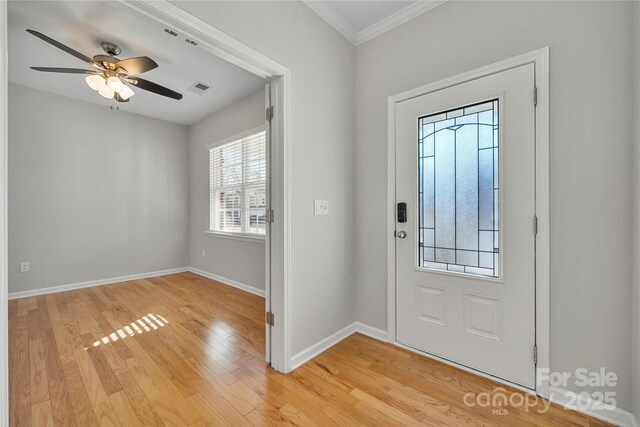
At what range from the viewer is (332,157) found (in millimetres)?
2307

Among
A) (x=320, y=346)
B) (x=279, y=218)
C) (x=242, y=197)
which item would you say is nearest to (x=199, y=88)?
(x=242, y=197)

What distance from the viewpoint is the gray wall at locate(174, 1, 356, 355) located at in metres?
1.86

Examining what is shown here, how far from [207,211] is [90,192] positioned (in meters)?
1.69

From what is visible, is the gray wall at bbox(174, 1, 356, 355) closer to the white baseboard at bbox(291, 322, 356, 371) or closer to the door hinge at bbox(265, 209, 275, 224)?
the white baseboard at bbox(291, 322, 356, 371)

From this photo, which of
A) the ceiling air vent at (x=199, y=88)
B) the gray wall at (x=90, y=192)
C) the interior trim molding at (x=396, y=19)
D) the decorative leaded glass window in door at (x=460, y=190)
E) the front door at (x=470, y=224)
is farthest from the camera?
the gray wall at (x=90, y=192)

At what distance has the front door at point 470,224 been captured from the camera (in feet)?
5.54

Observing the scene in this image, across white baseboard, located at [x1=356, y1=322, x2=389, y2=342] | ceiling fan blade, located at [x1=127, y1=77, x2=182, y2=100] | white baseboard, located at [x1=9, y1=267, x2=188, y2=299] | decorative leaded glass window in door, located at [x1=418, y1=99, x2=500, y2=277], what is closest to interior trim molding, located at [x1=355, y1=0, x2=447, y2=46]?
decorative leaded glass window in door, located at [x1=418, y1=99, x2=500, y2=277]

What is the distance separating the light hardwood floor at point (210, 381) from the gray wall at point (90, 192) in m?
1.30

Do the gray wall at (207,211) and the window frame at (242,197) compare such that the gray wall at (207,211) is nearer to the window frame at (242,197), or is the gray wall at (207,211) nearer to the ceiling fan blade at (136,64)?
the window frame at (242,197)

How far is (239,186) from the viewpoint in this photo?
13.5 ft

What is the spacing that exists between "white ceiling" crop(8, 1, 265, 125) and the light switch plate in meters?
1.55

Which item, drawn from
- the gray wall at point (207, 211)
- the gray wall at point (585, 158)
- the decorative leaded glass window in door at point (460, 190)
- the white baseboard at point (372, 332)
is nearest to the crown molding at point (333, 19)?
the gray wall at point (585, 158)

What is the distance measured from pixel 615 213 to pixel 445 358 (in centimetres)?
139

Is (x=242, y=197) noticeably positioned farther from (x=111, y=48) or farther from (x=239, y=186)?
(x=111, y=48)
